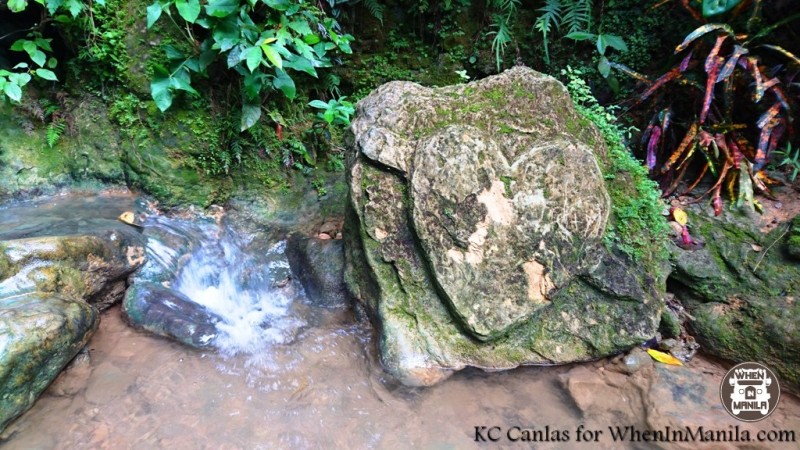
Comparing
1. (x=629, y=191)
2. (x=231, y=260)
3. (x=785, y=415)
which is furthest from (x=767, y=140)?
(x=231, y=260)

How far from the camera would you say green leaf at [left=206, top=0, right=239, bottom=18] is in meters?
3.45

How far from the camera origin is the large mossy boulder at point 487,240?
10.1 feet

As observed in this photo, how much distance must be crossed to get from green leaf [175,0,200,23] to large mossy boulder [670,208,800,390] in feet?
14.1

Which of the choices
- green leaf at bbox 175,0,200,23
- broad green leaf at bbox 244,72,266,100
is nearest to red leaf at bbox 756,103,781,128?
broad green leaf at bbox 244,72,266,100

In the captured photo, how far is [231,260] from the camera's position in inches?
165

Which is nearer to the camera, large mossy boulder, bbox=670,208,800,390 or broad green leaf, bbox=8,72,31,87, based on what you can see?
large mossy boulder, bbox=670,208,800,390

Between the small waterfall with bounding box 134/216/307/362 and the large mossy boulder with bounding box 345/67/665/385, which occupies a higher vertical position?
the large mossy boulder with bounding box 345/67/665/385

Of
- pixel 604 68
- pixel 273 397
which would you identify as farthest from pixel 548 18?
pixel 273 397

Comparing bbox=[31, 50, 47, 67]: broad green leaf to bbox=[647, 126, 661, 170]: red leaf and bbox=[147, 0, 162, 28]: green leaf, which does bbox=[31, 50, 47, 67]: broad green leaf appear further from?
bbox=[647, 126, 661, 170]: red leaf

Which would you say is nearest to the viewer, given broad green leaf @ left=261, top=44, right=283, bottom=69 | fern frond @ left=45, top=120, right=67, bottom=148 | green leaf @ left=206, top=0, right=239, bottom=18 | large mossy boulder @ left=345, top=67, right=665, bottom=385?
large mossy boulder @ left=345, top=67, right=665, bottom=385

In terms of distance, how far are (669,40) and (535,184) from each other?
2578 mm

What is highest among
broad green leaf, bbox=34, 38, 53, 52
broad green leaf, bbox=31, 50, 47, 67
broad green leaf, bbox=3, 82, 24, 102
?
broad green leaf, bbox=34, 38, 53, 52

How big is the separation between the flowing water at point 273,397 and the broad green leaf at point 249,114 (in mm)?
1618

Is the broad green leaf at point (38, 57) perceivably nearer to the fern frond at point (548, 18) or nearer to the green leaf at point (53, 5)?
the green leaf at point (53, 5)
